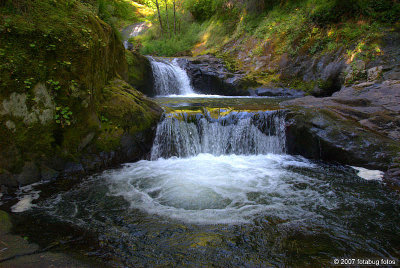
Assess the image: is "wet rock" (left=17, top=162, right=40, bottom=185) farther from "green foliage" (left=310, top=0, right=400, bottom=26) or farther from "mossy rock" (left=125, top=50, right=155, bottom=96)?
"green foliage" (left=310, top=0, right=400, bottom=26)

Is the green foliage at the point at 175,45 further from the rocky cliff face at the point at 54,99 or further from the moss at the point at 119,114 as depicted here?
the rocky cliff face at the point at 54,99

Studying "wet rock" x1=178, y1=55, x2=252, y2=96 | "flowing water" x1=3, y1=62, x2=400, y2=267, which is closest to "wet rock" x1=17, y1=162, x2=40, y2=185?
"flowing water" x1=3, y1=62, x2=400, y2=267

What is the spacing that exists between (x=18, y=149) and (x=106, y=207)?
1841 mm

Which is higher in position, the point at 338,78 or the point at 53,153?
the point at 338,78

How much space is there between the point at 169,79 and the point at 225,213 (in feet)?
33.9

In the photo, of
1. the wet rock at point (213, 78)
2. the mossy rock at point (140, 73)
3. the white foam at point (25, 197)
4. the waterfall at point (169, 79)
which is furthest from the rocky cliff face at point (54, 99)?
the wet rock at point (213, 78)

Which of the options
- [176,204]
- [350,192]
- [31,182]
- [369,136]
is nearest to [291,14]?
[369,136]

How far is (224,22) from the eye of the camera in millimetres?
17422

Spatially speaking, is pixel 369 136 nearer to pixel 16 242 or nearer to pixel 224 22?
pixel 16 242

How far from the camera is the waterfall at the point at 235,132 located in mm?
6438

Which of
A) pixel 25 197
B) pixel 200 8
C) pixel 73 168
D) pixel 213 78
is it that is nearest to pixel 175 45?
pixel 200 8

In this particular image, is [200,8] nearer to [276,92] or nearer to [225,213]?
[276,92]

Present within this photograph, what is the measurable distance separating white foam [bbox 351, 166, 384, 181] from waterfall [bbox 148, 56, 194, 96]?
31.3ft

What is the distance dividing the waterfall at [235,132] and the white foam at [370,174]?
1.92 meters
